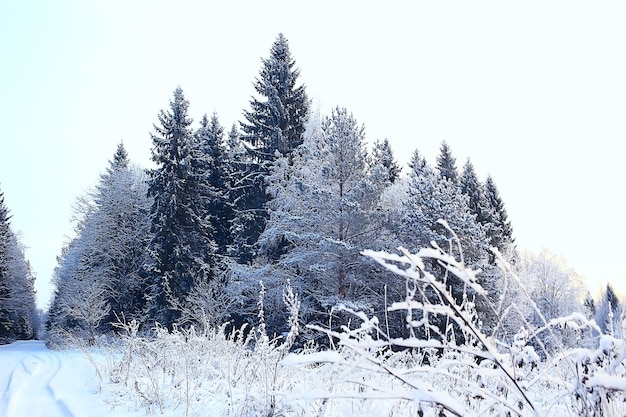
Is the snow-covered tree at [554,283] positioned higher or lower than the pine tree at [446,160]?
lower

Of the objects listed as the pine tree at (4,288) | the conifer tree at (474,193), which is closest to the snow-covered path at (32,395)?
the conifer tree at (474,193)

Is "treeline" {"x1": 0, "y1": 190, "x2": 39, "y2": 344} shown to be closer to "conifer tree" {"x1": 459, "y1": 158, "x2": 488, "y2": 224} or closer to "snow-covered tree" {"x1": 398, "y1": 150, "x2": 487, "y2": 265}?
"snow-covered tree" {"x1": 398, "y1": 150, "x2": 487, "y2": 265}

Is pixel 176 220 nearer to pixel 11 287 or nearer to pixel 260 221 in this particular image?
pixel 260 221

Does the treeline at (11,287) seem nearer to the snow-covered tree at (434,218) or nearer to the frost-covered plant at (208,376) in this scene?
the snow-covered tree at (434,218)

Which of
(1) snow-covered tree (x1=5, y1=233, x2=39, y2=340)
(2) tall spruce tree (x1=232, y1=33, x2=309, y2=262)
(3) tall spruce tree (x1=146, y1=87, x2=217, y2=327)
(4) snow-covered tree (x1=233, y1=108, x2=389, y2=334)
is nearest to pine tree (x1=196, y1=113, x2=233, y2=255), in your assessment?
(3) tall spruce tree (x1=146, y1=87, x2=217, y2=327)

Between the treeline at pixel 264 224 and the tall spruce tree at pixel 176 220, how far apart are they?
68 millimetres

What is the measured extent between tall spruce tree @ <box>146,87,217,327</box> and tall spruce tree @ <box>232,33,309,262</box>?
1992 millimetres

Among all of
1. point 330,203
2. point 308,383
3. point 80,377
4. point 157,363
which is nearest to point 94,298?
point 330,203

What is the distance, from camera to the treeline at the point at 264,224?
15.4 meters

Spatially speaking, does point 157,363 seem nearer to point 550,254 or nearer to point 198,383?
point 198,383

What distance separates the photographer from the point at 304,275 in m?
16.7

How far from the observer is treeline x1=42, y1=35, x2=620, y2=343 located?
15.4m

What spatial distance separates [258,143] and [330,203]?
8998 mm

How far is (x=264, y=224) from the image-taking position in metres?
20.8
